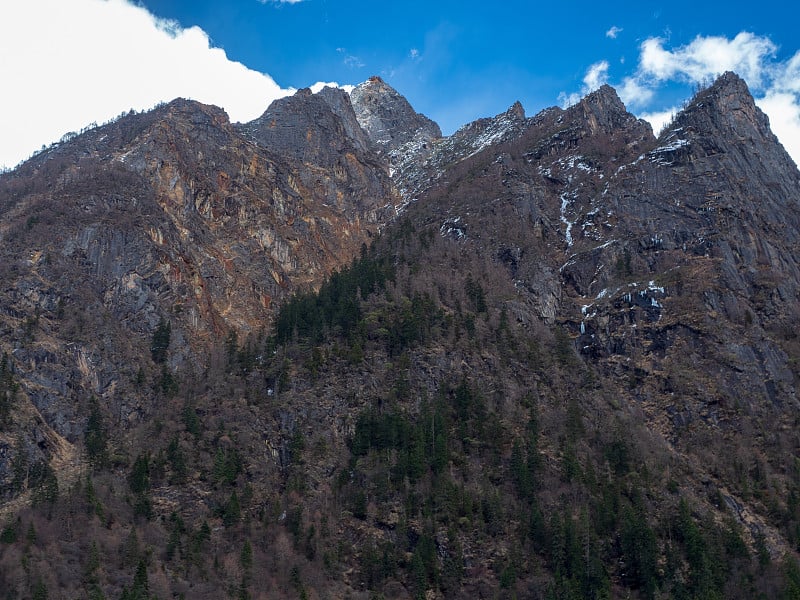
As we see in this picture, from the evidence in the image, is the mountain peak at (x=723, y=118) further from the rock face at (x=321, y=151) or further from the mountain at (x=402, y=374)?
the rock face at (x=321, y=151)

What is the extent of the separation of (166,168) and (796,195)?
4779 inches

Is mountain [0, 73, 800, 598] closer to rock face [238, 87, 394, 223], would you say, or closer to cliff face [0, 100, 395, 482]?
cliff face [0, 100, 395, 482]

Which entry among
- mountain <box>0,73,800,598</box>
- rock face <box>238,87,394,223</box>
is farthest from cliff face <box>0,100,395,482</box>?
rock face <box>238,87,394,223</box>

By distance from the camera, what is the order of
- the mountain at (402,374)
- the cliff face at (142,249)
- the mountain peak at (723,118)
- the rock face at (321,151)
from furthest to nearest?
1. the rock face at (321,151)
2. the mountain peak at (723,118)
3. the cliff face at (142,249)
4. the mountain at (402,374)

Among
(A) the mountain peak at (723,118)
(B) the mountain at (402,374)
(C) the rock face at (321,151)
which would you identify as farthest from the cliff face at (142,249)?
(A) the mountain peak at (723,118)

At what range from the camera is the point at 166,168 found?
464ft

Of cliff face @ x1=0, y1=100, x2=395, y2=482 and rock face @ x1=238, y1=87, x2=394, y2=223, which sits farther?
rock face @ x1=238, y1=87, x2=394, y2=223

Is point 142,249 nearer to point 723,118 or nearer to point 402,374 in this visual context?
point 402,374

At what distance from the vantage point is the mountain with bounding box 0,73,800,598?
84.4 meters

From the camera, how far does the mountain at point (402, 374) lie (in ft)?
277

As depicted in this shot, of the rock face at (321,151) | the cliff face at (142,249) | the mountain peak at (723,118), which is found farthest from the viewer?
the rock face at (321,151)

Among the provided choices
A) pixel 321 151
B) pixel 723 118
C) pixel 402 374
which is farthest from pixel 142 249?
pixel 723 118

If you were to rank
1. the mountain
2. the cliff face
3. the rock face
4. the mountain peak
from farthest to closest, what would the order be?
the rock face
the mountain peak
the cliff face
the mountain

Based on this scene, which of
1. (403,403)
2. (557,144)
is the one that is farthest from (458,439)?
(557,144)
